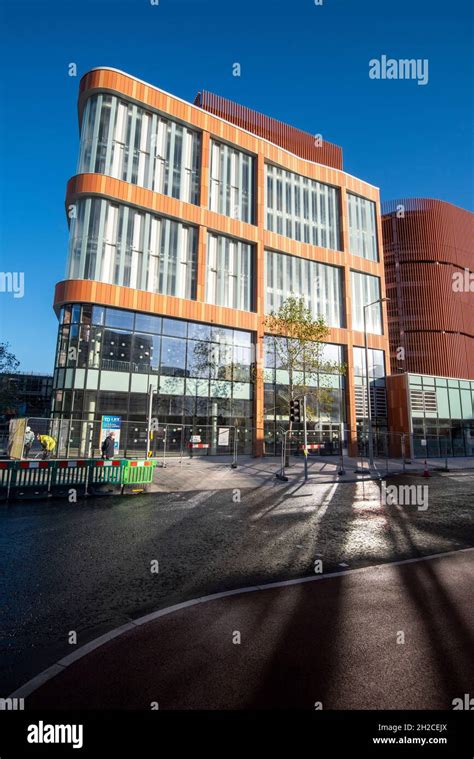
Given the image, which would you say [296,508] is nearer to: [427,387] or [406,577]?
[406,577]

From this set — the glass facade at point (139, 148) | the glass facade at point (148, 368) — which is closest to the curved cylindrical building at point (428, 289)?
the glass facade at point (148, 368)

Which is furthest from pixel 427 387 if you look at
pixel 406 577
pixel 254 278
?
pixel 406 577

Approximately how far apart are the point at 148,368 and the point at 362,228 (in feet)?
85.3

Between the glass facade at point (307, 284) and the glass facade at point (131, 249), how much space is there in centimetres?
668

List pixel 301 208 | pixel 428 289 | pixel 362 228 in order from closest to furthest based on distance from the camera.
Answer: pixel 301 208 → pixel 362 228 → pixel 428 289

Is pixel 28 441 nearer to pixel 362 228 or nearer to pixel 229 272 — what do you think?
pixel 229 272

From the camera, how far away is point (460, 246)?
55.8m

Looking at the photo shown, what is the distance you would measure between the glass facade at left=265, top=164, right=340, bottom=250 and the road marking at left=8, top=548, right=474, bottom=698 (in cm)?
2957

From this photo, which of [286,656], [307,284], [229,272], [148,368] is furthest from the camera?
[307,284]

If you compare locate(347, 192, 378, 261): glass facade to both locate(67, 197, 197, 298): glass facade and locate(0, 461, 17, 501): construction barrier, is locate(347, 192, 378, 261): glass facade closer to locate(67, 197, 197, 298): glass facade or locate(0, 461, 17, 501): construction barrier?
locate(67, 197, 197, 298): glass facade

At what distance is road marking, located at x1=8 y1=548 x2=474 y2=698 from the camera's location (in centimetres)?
324

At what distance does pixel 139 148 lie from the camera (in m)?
26.7

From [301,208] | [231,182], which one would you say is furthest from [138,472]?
[301,208]

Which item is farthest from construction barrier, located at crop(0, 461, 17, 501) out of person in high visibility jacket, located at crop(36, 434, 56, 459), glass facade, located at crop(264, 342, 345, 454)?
glass facade, located at crop(264, 342, 345, 454)
